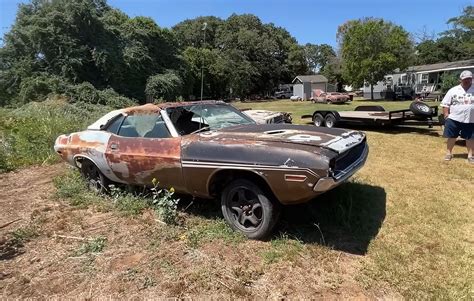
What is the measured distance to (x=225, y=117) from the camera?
5.48 m

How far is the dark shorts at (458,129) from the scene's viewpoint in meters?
7.08

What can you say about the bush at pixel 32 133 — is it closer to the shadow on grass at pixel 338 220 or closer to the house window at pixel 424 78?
the shadow on grass at pixel 338 220

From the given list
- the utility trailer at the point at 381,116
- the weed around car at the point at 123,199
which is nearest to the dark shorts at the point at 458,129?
the utility trailer at the point at 381,116

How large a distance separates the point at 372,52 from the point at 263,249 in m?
37.8

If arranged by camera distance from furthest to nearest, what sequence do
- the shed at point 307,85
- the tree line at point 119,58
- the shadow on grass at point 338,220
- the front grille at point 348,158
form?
1. the shed at point 307,85
2. the tree line at point 119,58
3. the shadow on grass at point 338,220
4. the front grille at point 348,158

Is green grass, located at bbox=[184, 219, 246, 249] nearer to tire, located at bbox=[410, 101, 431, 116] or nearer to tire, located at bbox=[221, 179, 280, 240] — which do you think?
tire, located at bbox=[221, 179, 280, 240]

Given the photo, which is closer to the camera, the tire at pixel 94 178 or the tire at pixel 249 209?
the tire at pixel 249 209

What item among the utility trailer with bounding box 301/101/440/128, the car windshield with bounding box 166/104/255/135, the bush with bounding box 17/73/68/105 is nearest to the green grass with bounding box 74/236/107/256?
the car windshield with bounding box 166/104/255/135

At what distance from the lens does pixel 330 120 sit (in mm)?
12328

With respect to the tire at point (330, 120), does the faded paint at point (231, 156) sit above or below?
above

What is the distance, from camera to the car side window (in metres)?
4.80

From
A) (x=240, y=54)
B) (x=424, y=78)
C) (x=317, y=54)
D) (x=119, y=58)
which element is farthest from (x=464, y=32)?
(x=119, y=58)

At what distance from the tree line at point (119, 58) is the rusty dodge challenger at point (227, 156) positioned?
55.6 ft

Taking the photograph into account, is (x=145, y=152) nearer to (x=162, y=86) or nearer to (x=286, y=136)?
(x=286, y=136)
